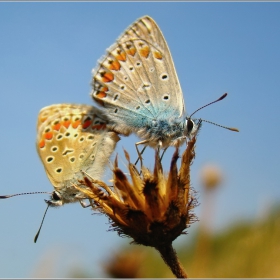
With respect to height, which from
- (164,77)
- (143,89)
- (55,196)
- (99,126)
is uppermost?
(164,77)

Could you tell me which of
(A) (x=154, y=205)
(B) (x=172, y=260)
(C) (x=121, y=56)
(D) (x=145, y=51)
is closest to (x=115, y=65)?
(C) (x=121, y=56)

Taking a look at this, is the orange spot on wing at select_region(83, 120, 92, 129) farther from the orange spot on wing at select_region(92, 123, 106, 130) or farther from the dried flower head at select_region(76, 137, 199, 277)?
the dried flower head at select_region(76, 137, 199, 277)

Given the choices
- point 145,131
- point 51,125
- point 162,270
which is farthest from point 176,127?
point 162,270

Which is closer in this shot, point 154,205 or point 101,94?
point 154,205

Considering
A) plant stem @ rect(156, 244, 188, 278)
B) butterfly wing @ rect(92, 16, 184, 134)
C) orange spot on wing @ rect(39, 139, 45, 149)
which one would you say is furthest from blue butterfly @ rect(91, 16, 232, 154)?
plant stem @ rect(156, 244, 188, 278)

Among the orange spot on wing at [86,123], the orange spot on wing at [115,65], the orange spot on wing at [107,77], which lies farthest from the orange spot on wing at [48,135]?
the orange spot on wing at [115,65]

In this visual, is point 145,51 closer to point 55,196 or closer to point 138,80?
point 138,80

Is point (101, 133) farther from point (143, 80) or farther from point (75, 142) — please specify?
point (143, 80)
